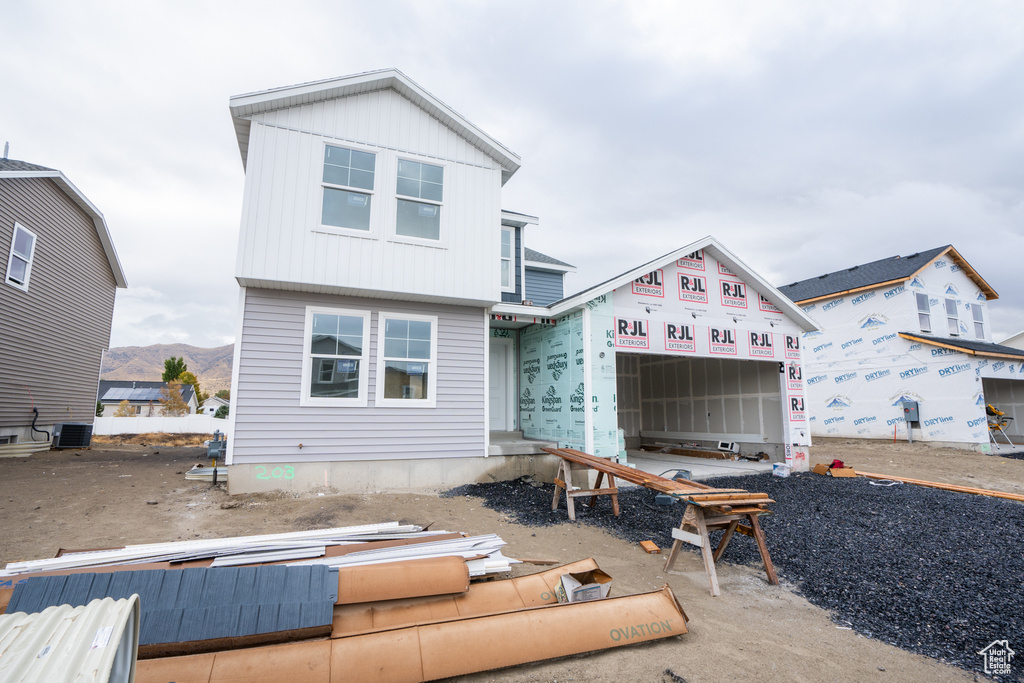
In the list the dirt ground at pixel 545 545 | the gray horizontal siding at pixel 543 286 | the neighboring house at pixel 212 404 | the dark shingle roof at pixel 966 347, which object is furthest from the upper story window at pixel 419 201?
the neighboring house at pixel 212 404

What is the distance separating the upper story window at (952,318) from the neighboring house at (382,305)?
1570 cm

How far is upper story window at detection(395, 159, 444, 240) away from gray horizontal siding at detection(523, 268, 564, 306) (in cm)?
610

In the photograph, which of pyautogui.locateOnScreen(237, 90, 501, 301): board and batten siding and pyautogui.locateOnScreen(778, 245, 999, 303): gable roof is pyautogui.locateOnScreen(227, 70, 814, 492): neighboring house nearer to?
pyautogui.locateOnScreen(237, 90, 501, 301): board and batten siding

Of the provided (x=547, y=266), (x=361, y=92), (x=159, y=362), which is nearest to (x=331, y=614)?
(x=361, y=92)

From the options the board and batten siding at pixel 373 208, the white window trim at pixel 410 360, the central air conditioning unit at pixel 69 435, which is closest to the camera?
the board and batten siding at pixel 373 208

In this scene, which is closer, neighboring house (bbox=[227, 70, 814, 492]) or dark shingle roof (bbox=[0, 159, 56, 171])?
neighboring house (bbox=[227, 70, 814, 492])

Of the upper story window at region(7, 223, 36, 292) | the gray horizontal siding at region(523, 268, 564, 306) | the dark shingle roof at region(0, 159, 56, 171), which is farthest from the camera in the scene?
the gray horizontal siding at region(523, 268, 564, 306)

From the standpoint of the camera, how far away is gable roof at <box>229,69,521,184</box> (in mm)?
7672

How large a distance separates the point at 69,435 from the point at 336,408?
40.7 ft

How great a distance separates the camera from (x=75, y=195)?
13633 mm

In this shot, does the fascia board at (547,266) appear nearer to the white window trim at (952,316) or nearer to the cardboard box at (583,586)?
the cardboard box at (583,586)

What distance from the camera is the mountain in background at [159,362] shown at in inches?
5861

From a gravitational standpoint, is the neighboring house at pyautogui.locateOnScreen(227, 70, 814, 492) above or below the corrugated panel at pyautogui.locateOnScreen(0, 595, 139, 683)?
above

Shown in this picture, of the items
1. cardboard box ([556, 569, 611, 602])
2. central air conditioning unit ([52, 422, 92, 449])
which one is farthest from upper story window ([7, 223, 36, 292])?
cardboard box ([556, 569, 611, 602])
